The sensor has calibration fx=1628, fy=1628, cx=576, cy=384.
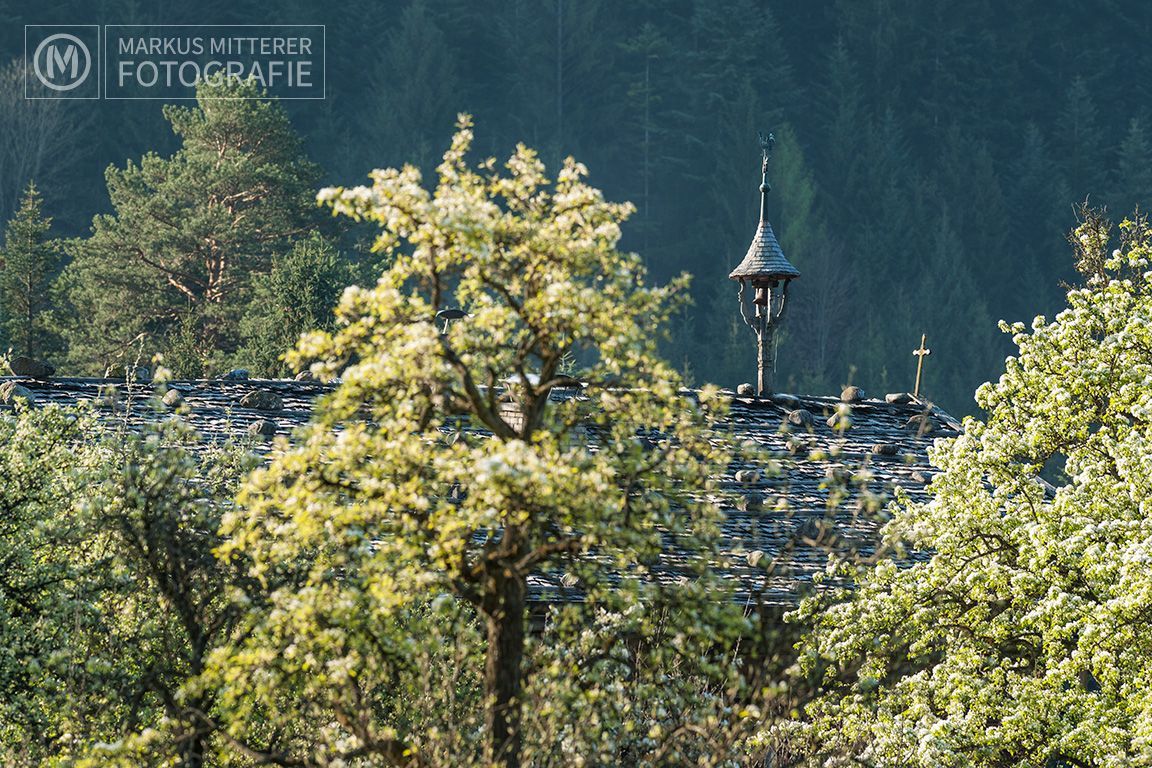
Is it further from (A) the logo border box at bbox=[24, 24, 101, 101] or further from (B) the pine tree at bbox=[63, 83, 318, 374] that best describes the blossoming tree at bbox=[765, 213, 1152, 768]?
(A) the logo border box at bbox=[24, 24, 101, 101]

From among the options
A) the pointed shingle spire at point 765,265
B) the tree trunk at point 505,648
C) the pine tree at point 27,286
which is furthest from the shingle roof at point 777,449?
the pine tree at point 27,286

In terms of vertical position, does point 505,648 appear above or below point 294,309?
below

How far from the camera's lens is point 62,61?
223 feet

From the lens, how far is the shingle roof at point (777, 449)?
18.9 metres

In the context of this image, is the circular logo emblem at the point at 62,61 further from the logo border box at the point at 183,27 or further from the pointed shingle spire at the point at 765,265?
the pointed shingle spire at the point at 765,265

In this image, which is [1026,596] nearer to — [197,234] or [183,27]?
[197,234]

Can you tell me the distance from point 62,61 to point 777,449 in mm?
53167

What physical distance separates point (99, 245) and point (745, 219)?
1220 inches

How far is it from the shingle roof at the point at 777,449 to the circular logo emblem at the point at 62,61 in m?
47.8

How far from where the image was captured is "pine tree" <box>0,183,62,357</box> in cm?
4622

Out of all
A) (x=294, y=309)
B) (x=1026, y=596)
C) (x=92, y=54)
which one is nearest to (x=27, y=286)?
(x=294, y=309)

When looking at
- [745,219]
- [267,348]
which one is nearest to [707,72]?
[745,219]

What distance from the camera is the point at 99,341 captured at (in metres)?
45.5

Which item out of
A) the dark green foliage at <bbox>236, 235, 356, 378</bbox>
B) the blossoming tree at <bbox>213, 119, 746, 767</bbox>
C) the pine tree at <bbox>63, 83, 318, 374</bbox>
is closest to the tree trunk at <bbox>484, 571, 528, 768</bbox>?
the blossoming tree at <bbox>213, 119, 746, 767</bbox>
